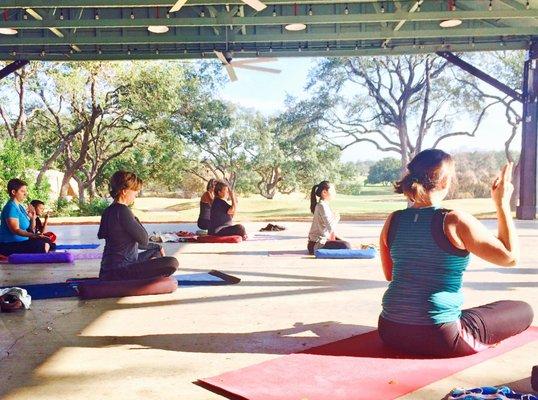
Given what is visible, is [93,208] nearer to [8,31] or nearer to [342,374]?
[8,31]

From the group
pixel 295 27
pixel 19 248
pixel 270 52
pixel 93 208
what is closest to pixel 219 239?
pixel 19 248

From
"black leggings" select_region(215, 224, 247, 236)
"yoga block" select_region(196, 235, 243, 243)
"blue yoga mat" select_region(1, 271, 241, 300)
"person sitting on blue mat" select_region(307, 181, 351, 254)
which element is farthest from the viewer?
"black leggings" select_region(215, 224, 247, 236)

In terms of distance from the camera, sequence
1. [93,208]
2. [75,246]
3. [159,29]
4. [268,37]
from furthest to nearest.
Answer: [93,208] → [268,37] → [159,29] → [75,246]

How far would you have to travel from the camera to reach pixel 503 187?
241cm

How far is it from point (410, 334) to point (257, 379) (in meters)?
0.77

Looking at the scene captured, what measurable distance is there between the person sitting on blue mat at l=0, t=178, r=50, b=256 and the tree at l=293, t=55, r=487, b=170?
14.9m

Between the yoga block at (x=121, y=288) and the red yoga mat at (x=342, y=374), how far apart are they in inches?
75.3

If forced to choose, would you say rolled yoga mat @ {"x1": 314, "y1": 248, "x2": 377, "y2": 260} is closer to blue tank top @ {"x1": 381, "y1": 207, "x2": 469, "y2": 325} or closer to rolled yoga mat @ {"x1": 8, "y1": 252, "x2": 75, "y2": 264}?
rolled yoga mat @ {"x1": 8, "y1": 252, "x2": 75, "y2": 264}

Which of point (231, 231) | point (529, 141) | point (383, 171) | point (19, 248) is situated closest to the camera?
point (19, 248)

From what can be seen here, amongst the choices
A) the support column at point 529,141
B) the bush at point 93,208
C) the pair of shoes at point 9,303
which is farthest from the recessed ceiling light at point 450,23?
the bush at point 93,208

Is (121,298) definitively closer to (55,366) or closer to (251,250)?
(55,366)

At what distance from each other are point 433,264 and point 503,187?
1.61ft

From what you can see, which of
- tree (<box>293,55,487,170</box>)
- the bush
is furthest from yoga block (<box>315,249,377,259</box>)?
tree (<box>293,55,487,170</box>)

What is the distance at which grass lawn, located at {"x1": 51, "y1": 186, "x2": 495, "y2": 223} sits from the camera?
61.5 ft
